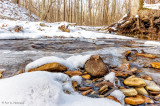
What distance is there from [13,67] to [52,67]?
62 cm

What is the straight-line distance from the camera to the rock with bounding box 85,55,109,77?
1266 mm

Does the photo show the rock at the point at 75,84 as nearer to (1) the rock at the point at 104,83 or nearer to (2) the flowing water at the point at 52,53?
(1) the rock at the point at 104,83

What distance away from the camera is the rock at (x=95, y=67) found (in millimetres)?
1266

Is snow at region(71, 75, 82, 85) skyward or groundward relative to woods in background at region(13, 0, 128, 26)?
groundward

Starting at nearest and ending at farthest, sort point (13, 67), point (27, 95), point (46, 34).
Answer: point (27, 95), point (13, 67), point (46, 34)

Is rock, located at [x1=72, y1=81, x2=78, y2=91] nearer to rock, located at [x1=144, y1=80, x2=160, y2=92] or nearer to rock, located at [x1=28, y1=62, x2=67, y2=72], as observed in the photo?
rock, located at [x1=28, y1=62, x2=67, y2=72]

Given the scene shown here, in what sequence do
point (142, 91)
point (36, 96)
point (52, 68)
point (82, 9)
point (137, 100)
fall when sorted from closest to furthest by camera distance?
point (36, 96), point (137, 100), point (142, 91), point (52, 68), point (82, 9)

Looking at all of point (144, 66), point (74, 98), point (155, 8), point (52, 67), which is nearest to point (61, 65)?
point (52, 67)

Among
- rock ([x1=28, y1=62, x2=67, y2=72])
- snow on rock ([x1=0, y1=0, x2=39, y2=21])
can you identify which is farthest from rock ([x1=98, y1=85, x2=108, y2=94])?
snow on rock ([x1=0, y1=0, x2=39, y2=21])

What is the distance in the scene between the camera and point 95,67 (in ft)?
4.31

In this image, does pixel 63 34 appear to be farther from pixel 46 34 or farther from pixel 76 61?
pixel 76 61

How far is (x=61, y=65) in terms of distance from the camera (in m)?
1.32

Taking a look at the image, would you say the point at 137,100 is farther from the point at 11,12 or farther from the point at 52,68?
the point at 11,12

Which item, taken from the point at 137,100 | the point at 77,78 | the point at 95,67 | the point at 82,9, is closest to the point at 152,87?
the point at 137,100
